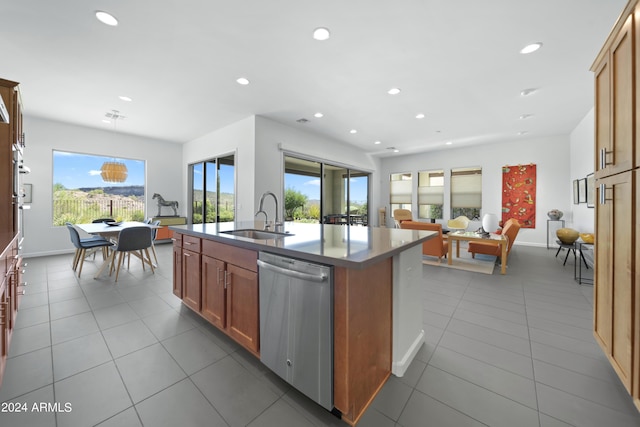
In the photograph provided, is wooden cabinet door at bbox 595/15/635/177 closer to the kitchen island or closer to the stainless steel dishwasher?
the kitchen island

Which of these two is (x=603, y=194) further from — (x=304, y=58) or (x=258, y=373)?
(x=304, y=58)

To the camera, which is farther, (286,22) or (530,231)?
(530,231)

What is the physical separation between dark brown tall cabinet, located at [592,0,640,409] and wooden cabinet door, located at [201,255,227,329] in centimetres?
243

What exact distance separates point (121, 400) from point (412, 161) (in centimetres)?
857

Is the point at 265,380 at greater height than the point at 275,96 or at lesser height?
lesser

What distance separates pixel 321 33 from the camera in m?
2.44

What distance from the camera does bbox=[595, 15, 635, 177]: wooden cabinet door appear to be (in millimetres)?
1303

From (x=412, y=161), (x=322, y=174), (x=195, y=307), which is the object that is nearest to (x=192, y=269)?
(x=195, y=307)

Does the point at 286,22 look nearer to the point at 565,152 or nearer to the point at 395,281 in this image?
the point at 395,281

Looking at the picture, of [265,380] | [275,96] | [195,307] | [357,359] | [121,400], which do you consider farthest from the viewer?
[275,96]

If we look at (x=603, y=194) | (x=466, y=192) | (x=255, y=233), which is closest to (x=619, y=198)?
(x=603, y=194)

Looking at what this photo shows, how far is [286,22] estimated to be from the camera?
7.59ft

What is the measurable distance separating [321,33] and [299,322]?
A: 8.54 feet

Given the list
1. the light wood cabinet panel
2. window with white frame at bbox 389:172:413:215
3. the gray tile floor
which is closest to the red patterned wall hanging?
window with white frame at bbox 389:172:413:215
